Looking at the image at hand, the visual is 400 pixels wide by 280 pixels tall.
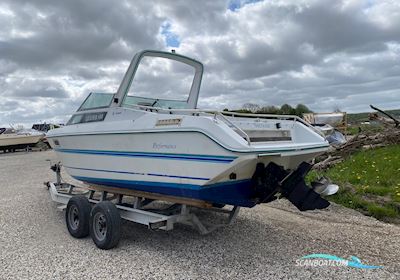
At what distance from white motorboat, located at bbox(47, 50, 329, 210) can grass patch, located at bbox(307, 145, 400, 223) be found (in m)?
1.97

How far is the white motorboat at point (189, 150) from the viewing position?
3904 millimetres

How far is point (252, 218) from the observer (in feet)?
19.6

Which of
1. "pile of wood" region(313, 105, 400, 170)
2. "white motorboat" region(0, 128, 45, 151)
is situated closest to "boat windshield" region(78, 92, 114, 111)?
"pile of wood" region(313, 105, 400, 170)

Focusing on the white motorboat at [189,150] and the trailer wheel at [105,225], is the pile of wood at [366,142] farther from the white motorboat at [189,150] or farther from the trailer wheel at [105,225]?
the trailer wheel at [105,225]

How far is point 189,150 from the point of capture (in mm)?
4035

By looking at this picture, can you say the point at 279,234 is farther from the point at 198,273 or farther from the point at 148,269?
the point at 148,269

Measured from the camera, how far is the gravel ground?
3914 mm

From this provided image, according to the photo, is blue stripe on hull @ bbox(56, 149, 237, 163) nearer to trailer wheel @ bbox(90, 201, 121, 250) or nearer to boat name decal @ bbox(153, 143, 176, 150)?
boat name decal @ bbox(153, 143, 176, 150)

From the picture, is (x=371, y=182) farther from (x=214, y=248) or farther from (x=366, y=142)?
(x=214, y=248)

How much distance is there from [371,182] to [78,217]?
18.0 feet

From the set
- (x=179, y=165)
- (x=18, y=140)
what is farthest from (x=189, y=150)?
(x=18, y=140)

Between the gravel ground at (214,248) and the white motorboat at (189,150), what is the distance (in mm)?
670

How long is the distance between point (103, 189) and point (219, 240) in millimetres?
2053

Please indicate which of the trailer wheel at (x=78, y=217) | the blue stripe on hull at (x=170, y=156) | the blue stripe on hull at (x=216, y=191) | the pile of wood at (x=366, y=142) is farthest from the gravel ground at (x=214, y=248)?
the pile of wood at (x=366, y=142)
